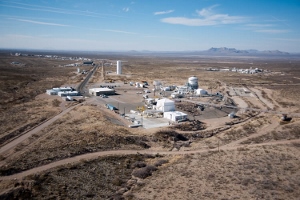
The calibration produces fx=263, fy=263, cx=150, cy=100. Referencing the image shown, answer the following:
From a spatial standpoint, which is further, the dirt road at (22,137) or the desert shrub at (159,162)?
the dirt road at (22,137)

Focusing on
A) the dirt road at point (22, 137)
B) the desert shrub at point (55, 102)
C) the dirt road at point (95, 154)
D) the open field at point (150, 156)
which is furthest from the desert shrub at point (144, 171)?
the desert shrub at point (55, 102)

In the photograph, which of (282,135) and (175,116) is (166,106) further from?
(282,135)

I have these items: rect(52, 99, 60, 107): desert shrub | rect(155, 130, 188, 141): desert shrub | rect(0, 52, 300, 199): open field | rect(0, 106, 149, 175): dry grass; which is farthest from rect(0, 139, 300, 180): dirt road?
rect(52, 99, 60, 107): desert shrub

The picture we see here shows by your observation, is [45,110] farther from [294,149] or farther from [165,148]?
[294,149]

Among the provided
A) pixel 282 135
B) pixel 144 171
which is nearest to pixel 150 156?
pixel 144 171

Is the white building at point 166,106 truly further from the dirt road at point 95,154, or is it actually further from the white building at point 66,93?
the white building at point 66,93

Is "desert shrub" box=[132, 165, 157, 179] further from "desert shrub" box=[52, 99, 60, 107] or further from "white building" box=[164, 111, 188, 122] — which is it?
"desert shrub" box=[52, 99, 60, 107]

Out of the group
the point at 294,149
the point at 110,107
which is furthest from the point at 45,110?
the point at 294,149

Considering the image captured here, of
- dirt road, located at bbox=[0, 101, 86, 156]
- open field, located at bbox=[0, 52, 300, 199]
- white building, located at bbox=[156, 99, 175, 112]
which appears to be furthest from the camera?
white building, located at bbox=[156, 99, 175, 112]
